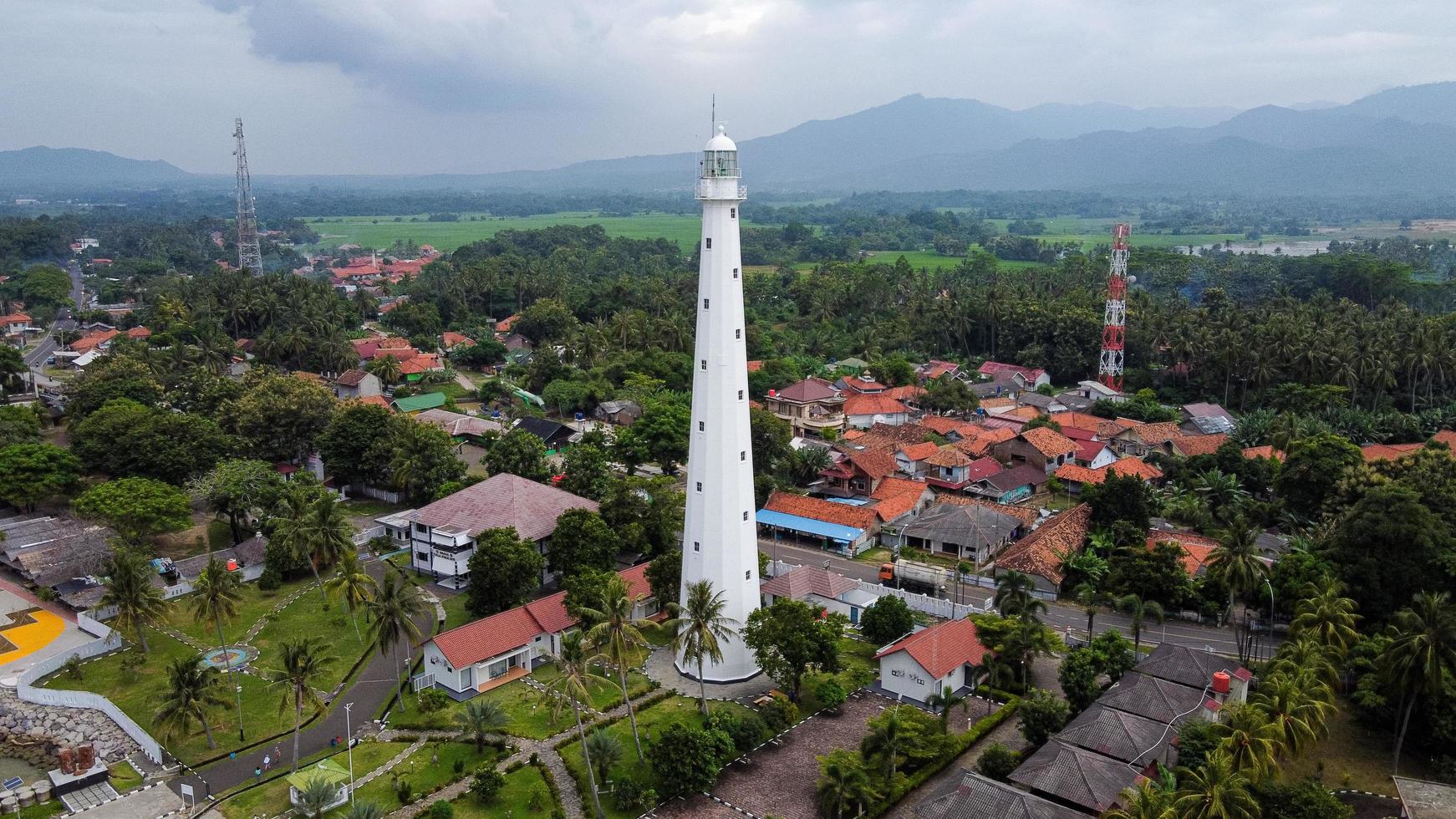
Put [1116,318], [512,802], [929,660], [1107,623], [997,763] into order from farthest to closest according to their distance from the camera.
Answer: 1. [1116,318]
2. [1107,623]
3. [929,660]
4. [997,763]
5. [512,802]

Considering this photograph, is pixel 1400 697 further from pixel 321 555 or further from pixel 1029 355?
pixel 1029 355

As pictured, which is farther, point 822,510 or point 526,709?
point 822,510

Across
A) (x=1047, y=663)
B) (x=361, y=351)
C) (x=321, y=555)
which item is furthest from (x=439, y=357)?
(x=1047, y=663)

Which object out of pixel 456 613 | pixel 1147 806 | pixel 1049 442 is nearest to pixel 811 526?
pixel 456 613

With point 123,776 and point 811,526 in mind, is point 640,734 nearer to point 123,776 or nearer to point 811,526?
point 123,776

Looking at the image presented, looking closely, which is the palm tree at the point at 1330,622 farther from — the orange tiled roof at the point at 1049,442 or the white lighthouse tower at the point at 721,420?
the orange tiled roof at the point at 1049,442

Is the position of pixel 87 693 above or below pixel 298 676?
below

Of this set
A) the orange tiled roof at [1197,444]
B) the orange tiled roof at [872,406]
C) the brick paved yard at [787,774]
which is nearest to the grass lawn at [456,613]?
the brick paved yard at [787,774]

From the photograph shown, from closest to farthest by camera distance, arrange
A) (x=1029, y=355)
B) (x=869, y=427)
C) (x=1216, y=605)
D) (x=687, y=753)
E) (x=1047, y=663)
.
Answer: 1. (x=687, y=753)
2. (x=1047, y=663)
3. (x=1216, y=605)
4. (x=869, y=427)
5. (x=1029, y=355)

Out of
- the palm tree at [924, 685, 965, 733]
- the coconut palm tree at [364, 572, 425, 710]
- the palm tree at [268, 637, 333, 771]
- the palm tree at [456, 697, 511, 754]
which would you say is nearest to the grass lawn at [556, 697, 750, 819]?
the palm tree at [456, 697, 511, 754]
